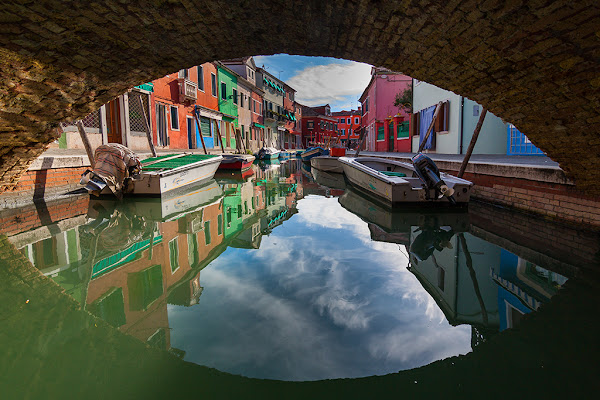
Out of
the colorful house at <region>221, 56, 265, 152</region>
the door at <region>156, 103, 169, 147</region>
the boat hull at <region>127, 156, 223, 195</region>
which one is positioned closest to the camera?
the boat hull at <region>127, 156, 223, 195</region>

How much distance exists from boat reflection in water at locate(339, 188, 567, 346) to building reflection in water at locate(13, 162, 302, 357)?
70.8 inches

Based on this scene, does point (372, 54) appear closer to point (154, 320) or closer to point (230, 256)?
point (230, 256)

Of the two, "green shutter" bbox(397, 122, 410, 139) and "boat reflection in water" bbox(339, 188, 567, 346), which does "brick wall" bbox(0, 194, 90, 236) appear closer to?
"boat reflection in water" bbox(339, 188, 567, 346)

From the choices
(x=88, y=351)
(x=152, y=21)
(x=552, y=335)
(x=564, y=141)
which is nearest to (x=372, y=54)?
(x=152, y=21)

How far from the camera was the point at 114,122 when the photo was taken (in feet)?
36.7

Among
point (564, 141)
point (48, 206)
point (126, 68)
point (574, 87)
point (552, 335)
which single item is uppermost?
point (126, 68)

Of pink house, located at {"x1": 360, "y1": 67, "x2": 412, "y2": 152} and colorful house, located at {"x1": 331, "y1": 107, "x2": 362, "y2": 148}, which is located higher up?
colorful house, located at {"x1": 331, "y1": 107, "x2": 362, "y2": 148}

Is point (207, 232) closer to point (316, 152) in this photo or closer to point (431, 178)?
point (431, 178)

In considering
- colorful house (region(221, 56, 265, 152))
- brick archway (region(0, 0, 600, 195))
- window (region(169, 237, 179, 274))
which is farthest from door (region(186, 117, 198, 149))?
window (region(169, 237, 179, 274))

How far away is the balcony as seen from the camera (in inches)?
570

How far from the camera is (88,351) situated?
1971 mm

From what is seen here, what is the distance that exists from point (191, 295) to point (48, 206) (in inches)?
179

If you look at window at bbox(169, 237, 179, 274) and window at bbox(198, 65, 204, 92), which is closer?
window at bbox(169, 237, 179, 274)

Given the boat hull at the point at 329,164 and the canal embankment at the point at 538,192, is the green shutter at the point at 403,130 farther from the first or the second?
the canal embankment at the point at 538,192
